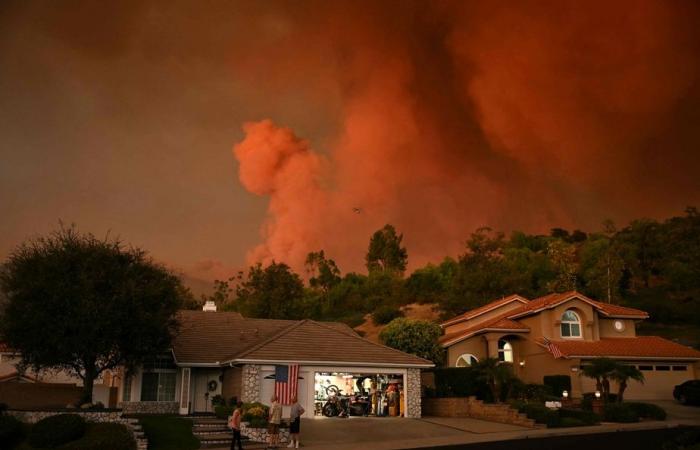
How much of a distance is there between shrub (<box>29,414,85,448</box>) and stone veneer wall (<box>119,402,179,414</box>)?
10.6 metres

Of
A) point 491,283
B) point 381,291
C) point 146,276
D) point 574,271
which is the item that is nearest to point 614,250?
point 574,271

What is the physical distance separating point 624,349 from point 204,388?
2601 cm

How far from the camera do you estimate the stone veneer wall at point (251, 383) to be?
2878 centimetres

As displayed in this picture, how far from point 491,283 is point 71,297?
46.8m

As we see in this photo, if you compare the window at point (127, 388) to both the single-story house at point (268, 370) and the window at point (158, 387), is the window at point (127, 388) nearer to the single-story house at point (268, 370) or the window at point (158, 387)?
the single-story house at point (268, 370)

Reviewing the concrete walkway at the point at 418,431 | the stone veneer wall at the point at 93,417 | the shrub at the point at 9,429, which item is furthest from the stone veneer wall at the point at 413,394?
the shrub at the point at 9,429

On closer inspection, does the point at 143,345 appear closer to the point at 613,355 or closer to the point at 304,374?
the point at 304,374

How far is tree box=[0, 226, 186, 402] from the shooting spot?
81.0 ft

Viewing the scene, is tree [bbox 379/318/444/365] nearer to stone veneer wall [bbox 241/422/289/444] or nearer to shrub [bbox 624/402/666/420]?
A: shrub [bbox 624/402/666/420]

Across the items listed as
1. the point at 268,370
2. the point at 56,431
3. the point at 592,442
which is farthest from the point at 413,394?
the point at 56,431

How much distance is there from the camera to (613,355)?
37.5 m

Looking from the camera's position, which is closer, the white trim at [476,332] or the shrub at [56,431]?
the shrub at [56,431]

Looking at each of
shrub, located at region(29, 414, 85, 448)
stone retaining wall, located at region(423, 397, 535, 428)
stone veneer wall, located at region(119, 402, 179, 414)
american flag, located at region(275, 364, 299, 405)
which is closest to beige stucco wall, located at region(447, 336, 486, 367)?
stone retaining wall, located at region(423, 397, 535, 428)

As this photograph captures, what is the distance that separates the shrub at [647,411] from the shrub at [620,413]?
516mm
